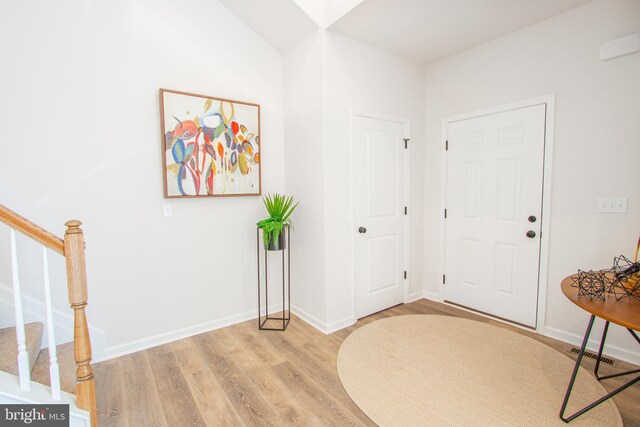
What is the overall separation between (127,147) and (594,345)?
4002 mm

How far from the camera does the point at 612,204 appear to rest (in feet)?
7.75

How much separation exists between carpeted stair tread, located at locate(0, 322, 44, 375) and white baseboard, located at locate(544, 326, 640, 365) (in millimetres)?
3758

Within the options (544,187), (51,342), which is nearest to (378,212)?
(544,187)

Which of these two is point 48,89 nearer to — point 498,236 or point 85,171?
point 85,171

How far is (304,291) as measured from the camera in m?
3.14

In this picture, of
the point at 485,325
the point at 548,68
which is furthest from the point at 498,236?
the point at 548,68

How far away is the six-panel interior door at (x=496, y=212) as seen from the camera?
2.80 meters

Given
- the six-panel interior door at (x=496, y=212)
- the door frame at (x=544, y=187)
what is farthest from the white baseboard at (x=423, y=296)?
the door frame at (x=544, y=187)

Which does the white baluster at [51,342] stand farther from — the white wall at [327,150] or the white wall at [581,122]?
the white wall at [581,122]

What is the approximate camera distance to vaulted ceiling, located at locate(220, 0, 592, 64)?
8.02 ft

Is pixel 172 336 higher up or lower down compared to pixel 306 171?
lower down

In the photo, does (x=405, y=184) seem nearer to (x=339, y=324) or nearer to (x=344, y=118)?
(x=344, y=118)

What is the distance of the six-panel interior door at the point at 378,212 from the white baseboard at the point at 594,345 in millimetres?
1378

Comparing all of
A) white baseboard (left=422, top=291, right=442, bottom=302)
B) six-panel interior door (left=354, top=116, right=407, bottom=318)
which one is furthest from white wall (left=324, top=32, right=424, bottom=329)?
white baseboard (left=422, top=291, right=442, bottom=302)
